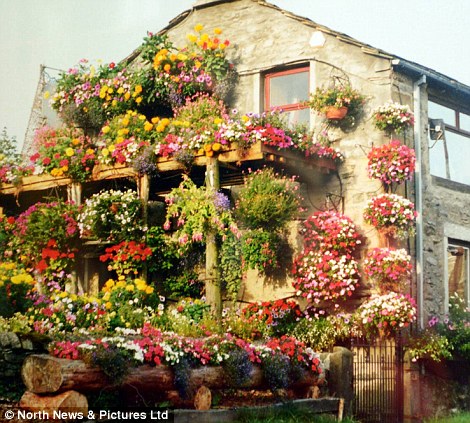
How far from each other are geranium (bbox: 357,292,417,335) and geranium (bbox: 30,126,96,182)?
19.0 feet

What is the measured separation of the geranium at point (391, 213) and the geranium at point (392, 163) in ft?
1.07

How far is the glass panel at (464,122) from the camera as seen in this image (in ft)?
51.2

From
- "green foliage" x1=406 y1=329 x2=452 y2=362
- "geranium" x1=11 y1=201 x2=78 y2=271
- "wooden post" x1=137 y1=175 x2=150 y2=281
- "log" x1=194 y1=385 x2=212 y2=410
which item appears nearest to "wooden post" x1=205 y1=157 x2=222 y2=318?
"wooden post" x1=137 y1=175 x2=150 y2=281

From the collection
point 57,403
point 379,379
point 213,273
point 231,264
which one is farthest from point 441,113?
point 57,403

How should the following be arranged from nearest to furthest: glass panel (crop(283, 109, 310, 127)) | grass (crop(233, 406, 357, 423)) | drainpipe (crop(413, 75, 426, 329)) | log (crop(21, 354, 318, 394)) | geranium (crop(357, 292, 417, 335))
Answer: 1. log (crop(21, 354, 318, 394))
2. grass (crop(233, 406, 357, 423))
3. geranium (crop(357, 292, 417, 335))
4. drainpipe (crop(413, 75, 426, 329))
5. glass panel (crop(283, 109, 310, 127))

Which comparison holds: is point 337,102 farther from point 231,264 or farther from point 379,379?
point 379,379

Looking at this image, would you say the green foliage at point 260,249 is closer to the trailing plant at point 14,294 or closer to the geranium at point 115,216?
the geranium at point 115,216

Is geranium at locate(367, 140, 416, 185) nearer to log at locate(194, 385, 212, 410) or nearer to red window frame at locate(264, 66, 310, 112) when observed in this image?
red window frame at locate(264, 66, 310, 112)

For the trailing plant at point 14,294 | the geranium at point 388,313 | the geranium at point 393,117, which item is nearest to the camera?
the trailing plant at point 14,294

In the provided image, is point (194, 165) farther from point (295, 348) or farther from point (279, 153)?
point (295, 348)

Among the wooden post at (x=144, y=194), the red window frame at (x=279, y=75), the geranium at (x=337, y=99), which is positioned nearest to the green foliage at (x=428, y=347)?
the geranium at (x=337, y=99)

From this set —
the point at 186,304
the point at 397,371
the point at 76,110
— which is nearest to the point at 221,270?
the point at 186,304

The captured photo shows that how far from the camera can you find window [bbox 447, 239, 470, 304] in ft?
47.7

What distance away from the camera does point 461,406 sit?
13555 millimetres
